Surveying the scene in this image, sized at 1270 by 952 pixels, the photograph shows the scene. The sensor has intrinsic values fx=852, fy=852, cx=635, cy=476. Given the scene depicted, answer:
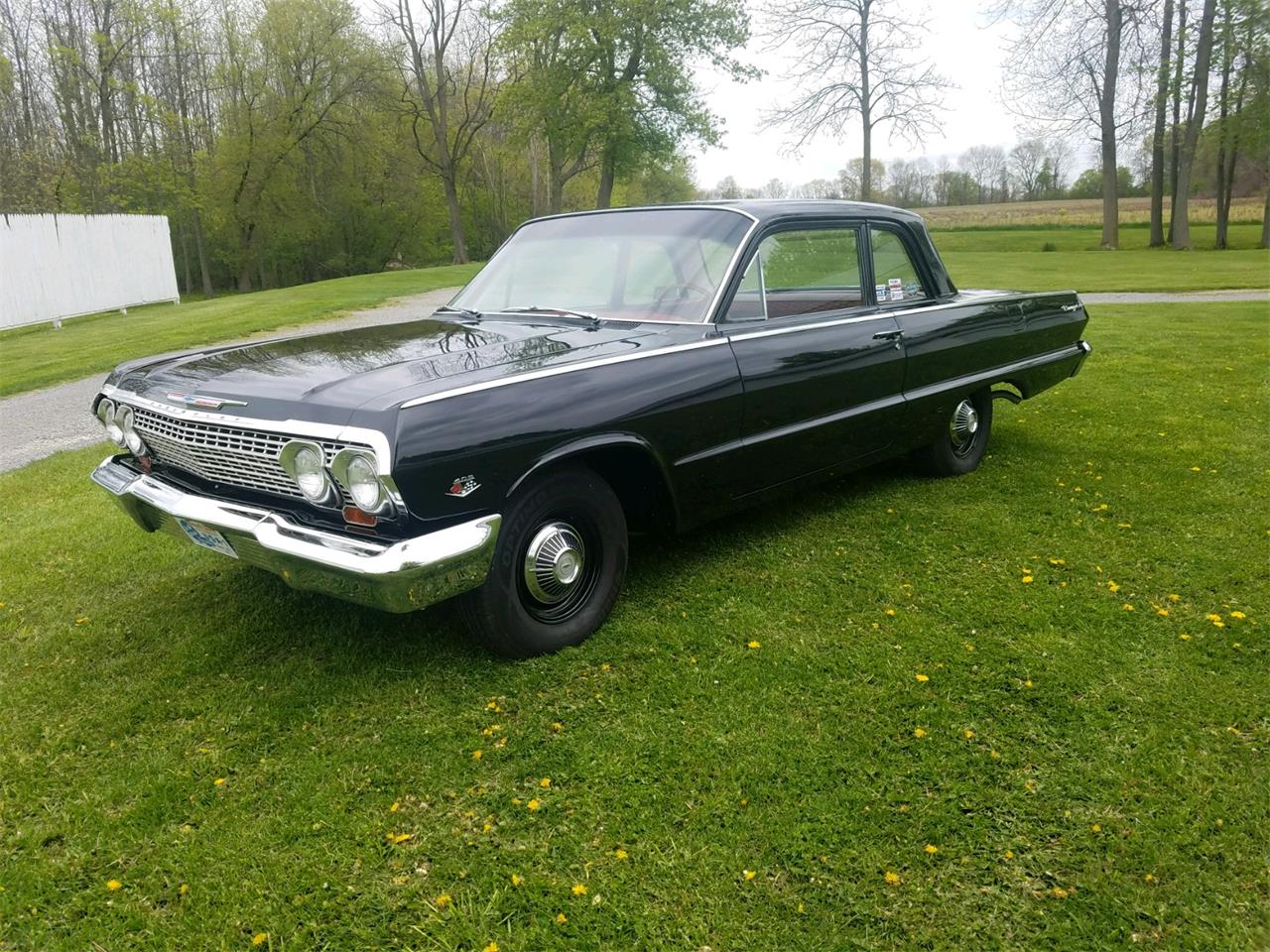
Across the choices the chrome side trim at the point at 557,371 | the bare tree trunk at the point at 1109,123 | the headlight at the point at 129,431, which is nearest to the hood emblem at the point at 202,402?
the headlight at the point at 129,431

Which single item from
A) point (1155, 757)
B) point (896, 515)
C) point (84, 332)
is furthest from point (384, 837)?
point (84, 332)

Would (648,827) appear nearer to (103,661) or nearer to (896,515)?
(103,661)

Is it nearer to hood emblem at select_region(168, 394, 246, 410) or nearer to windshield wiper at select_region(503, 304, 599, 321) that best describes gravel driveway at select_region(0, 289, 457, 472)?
windshield wiper at select_region(503, 304, 599, 321)

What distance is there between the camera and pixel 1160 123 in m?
32.2

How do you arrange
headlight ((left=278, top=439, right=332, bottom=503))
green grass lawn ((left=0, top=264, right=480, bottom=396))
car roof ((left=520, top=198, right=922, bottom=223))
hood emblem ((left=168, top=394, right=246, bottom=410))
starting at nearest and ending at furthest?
1. headlight ((left=278, top=439, right=332, bottom=503))
2. hood emblem ((left=168, top=394, right=246, bottom=410))
3. car roof ((left=520, top=198, right=922, bottom=223))
4. green grass lawn ((left=0, top=264, right=480, bottom=396))

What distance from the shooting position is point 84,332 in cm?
1557

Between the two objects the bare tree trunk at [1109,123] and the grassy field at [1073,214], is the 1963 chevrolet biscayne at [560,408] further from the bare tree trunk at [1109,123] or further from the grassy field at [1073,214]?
the grassy field at [1073,214]

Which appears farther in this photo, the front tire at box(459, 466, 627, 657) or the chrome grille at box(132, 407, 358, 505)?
the front tire at box(459, 466, 627, 657)

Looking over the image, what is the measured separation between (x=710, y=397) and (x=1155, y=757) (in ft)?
6.36

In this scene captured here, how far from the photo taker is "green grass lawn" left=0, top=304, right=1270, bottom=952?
2092 mm

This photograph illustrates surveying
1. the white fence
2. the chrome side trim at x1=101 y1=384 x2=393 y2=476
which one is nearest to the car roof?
the chrome side trim at x1=101 y1=384 x2=393 y2=476

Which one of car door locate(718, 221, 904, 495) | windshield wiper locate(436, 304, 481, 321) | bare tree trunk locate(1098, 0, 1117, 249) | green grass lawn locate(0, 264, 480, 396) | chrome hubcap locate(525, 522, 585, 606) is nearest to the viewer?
chrome hubcap locate(525, 522, 585, 606)

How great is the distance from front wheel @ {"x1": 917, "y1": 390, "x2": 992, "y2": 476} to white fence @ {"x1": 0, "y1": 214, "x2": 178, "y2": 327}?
55.7ft

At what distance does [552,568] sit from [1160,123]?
3796cm
